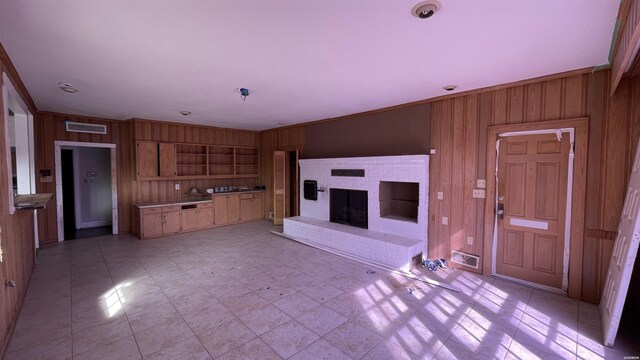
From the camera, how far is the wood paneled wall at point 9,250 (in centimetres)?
229

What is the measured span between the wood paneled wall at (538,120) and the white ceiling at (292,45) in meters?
0.32

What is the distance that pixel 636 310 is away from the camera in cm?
275

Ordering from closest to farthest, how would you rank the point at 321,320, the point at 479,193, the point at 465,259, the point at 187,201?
the point at 321,320
the point at 479,193
the point at 465,259
the point at 187,201

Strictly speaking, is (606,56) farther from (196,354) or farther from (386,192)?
(196,354)

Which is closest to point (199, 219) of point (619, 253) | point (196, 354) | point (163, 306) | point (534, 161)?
point (163, 306)

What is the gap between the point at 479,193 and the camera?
381 centimetres

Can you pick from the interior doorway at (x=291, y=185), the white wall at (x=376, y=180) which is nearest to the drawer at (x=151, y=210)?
the interior doorway at (x=291, y=185)

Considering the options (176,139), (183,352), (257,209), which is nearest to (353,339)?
(183,352)

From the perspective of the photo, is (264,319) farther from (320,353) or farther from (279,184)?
(279,184)

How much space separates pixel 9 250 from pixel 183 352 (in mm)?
1963

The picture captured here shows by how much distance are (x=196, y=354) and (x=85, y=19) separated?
2692mm

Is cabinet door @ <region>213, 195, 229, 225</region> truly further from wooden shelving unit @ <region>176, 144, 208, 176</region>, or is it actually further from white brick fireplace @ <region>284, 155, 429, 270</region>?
white brick fireplace @ <region>284, 155, 429, 270</region>

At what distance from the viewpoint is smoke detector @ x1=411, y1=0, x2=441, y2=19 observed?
1.80 m

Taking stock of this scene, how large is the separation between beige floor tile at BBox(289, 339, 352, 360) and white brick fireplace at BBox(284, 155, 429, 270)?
6.67 feet
